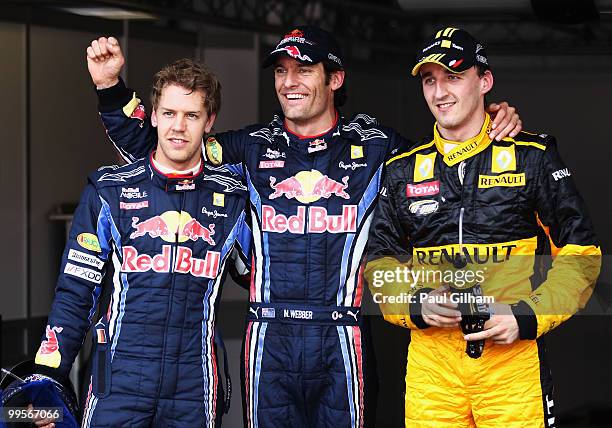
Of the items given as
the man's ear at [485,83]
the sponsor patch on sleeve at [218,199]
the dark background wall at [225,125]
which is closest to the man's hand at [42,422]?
the sponsor patch on sleeve at [218,199]

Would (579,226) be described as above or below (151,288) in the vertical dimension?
above

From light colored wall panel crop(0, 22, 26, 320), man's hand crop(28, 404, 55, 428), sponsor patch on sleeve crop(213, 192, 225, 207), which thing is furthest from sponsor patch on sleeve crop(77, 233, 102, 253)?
light colored wall panel crop(0, 22, 26, 320)

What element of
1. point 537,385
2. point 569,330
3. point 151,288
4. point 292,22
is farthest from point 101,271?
point 292,22

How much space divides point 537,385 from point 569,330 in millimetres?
3000

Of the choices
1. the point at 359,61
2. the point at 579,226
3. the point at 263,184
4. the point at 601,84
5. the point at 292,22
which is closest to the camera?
the point at 579,226

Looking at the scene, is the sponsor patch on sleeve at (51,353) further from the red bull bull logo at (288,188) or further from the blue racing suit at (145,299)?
the red bull bull logo at (288,188)

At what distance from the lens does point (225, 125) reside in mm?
7191

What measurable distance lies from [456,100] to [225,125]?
14.8ft

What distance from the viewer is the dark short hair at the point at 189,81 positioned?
9.45ft

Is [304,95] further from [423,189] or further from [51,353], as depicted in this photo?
[51,353]

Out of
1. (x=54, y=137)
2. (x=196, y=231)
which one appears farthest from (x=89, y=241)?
(x=54, y=137)

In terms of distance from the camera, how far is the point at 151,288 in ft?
9.16

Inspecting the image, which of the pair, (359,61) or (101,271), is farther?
(359,61)

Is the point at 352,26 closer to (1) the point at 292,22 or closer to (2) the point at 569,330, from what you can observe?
(1) the point at 292,22
